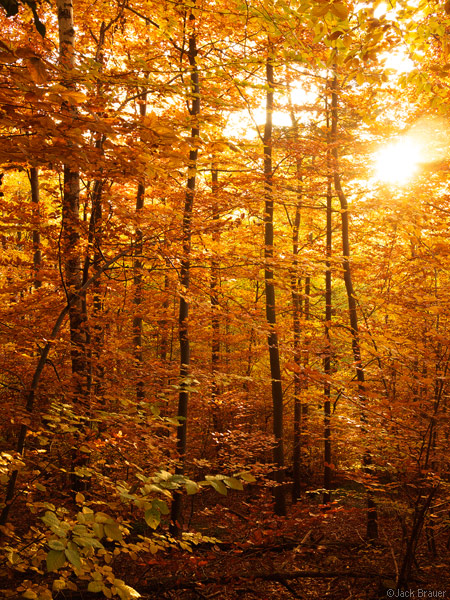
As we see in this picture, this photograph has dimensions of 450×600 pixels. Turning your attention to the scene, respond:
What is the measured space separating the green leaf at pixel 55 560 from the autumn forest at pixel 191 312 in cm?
1

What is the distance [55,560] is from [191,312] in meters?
6.73

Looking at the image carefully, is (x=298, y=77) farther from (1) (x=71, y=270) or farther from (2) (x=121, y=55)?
(1) (x=71, y=270)

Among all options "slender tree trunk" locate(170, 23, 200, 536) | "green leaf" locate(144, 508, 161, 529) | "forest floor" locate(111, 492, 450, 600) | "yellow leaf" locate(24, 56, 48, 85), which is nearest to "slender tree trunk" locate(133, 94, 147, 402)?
"slender tree trunk" locate(170, 23, 200, 536)

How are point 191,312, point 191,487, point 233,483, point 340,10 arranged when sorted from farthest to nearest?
point 191,312
point 340,10
point 191,487
point 233,483

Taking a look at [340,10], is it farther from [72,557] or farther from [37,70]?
[72,557]

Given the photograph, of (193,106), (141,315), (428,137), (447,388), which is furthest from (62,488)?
(428,137)

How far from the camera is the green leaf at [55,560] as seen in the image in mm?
1902

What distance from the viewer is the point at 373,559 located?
6.36 metres

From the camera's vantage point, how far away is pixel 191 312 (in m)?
8.60

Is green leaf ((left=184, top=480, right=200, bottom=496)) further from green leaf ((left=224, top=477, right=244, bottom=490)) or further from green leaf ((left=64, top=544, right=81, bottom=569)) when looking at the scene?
green leaf ((left=64, top=544, right=81, bottom=569))

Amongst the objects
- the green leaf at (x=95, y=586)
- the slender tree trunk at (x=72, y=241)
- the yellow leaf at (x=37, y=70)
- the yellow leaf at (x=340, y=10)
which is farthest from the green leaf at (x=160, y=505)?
the yellow leaf at (x=340, y=10)

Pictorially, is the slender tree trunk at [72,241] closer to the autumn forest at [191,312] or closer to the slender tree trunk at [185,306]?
the autumn forest at [191,312]

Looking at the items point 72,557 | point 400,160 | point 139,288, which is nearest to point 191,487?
point 72,557

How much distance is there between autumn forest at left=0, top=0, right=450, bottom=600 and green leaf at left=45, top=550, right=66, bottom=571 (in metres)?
0.01
